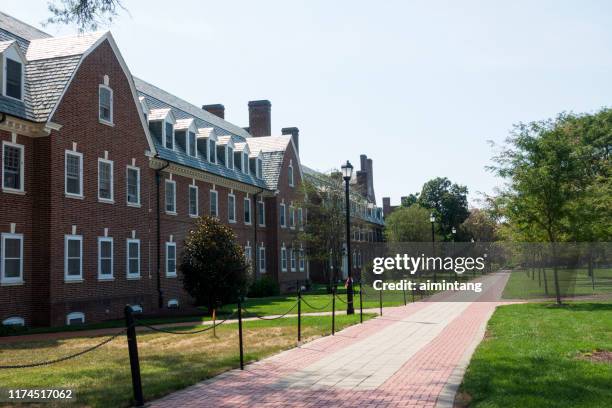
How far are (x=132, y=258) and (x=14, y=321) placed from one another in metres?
Result: 6.31

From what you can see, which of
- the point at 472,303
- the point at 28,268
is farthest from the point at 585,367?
the point at 472,303

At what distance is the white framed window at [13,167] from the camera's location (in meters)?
19.1

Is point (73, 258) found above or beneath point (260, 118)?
beneath

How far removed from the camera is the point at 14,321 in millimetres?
18844

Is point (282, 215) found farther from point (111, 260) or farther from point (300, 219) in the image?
point (111, 260)

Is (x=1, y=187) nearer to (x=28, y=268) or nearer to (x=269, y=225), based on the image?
(x=28, y=268)

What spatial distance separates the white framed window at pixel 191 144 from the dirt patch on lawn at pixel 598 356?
23.5 meters

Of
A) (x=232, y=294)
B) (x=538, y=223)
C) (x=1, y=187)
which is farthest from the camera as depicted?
(x=538, y=223)

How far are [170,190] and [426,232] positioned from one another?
3543cm

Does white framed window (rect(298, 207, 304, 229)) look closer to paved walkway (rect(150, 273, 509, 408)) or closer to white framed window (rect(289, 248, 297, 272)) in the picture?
white framed window (rect(289, 248, 297, 272))

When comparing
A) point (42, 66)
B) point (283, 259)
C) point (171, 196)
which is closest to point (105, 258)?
point (171, 196)

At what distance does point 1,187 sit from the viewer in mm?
18703

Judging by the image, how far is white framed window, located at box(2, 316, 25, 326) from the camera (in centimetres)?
1850

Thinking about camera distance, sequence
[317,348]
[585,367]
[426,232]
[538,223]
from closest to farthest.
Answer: [585,367] → [317,348] → [538,223] → [426,232]
